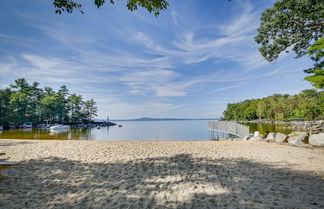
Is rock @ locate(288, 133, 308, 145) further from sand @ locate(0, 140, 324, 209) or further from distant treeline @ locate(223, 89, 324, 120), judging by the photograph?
distant treeline @ locate(223, 89, 324, 120)

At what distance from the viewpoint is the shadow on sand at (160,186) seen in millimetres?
2848

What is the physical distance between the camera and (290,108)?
184ft

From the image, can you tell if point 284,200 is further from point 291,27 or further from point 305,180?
point 291,27

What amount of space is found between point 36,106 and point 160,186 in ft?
172

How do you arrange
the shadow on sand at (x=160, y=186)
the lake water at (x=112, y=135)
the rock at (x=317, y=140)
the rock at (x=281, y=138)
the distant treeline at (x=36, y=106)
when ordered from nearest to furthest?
the shadow on sand at (x=160, y=186) → the rock at (x=317, y=140) → the rock at (x=281, y=138) → the lake water at (x=112, y=135) → the distant treeline at (x=36, y=106)

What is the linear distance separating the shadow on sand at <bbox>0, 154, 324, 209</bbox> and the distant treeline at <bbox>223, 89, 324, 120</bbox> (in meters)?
49.1

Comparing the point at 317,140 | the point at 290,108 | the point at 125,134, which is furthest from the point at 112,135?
the point at 290,108

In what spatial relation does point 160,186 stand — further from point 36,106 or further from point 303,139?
point 36,106

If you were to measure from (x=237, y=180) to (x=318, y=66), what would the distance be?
1195 cm

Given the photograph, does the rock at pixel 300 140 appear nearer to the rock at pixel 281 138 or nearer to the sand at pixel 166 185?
the rock at pixel 281 138

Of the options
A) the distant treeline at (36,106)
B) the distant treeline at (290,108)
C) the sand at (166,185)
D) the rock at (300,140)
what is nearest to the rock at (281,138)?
the rock at (300,140)

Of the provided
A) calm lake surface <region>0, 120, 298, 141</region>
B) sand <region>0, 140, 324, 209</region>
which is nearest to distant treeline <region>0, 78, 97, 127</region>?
calm lake surface <region>0, 120, 298, 141</region>

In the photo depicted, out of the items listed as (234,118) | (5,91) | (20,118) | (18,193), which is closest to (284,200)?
(18,193)

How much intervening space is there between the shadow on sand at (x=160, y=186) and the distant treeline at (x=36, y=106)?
4449cm
